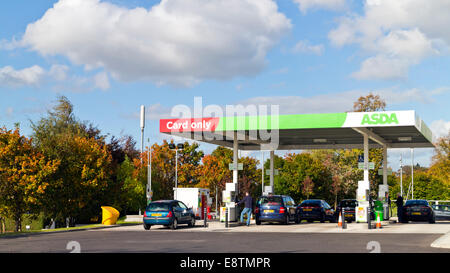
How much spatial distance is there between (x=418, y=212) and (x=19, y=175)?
2196cm

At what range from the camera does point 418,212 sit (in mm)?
33281

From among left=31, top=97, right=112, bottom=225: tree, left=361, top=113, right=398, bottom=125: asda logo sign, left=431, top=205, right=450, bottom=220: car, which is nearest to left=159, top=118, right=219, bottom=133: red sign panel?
left=31, top=97, right=112, bottom=225: tree

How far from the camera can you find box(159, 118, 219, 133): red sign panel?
31077 millimetres

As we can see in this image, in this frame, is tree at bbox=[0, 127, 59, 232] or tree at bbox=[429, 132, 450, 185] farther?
tree at bbox=[429, 132, 450, 185]

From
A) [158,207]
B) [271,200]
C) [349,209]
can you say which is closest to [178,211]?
[158,207]

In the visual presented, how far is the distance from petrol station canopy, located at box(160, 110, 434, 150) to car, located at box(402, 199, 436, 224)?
3937 millimetres

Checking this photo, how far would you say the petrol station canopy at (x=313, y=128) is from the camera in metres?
28.5

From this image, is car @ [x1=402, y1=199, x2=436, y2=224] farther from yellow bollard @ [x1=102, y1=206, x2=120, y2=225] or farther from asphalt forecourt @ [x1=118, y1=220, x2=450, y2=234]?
yellow bollard @ [x1=102, y1=206, x2=120, y2=225]
